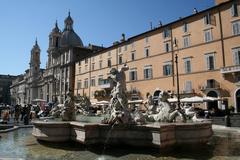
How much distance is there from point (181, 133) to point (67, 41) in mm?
72413

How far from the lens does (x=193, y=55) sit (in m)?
33.2

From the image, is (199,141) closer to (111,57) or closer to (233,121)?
(233,121)

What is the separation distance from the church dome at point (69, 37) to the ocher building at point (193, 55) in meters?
33.6

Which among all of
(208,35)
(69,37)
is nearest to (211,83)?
(208,35)

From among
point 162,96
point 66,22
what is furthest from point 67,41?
point 162,96

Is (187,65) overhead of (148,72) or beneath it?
overhead

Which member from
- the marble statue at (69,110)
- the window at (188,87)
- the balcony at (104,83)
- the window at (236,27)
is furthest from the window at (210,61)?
the marble statue at (69,110)

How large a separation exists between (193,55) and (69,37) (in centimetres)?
5159

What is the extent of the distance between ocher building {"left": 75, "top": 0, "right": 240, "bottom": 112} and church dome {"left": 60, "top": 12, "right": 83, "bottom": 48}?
33592mm

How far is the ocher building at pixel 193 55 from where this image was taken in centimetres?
2880

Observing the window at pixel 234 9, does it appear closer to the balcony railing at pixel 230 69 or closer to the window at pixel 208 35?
the window at pixel 208 35

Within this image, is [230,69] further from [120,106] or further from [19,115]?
[19,115]

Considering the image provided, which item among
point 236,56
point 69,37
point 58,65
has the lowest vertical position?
point 236,56

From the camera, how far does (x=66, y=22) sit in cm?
8100
